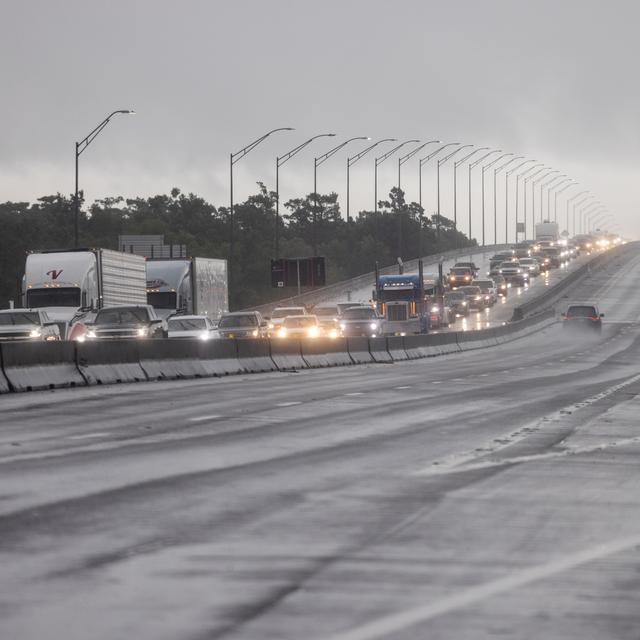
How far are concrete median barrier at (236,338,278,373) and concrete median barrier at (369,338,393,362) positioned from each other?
1035cm

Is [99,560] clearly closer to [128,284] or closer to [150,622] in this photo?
[150,622]

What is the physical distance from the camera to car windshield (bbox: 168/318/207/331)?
5271cm

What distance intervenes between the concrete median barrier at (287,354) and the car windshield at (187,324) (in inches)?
425

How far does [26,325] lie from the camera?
43812mm

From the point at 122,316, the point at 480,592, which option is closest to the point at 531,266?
the point at 122,316

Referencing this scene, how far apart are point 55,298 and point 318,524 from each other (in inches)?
1620

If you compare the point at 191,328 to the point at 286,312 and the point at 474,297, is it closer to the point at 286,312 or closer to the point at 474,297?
the point at 286,312

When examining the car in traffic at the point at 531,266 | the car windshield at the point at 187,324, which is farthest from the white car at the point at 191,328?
the car in traffic at the point at 531,266

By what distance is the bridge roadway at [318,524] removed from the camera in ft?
22.8

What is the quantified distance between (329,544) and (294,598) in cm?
173

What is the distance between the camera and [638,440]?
17.0 metres

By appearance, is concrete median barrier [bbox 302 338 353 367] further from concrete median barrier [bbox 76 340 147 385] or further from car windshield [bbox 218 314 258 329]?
concrete median barrier [bbox 76 340 147 385]

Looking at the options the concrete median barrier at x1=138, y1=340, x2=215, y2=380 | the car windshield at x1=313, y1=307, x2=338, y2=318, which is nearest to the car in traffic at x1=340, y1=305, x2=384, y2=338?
the car windshield at x1=313, y1=307, x2=338, y2=318

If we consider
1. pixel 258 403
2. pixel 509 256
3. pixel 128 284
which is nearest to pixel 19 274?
pixel 509 256
